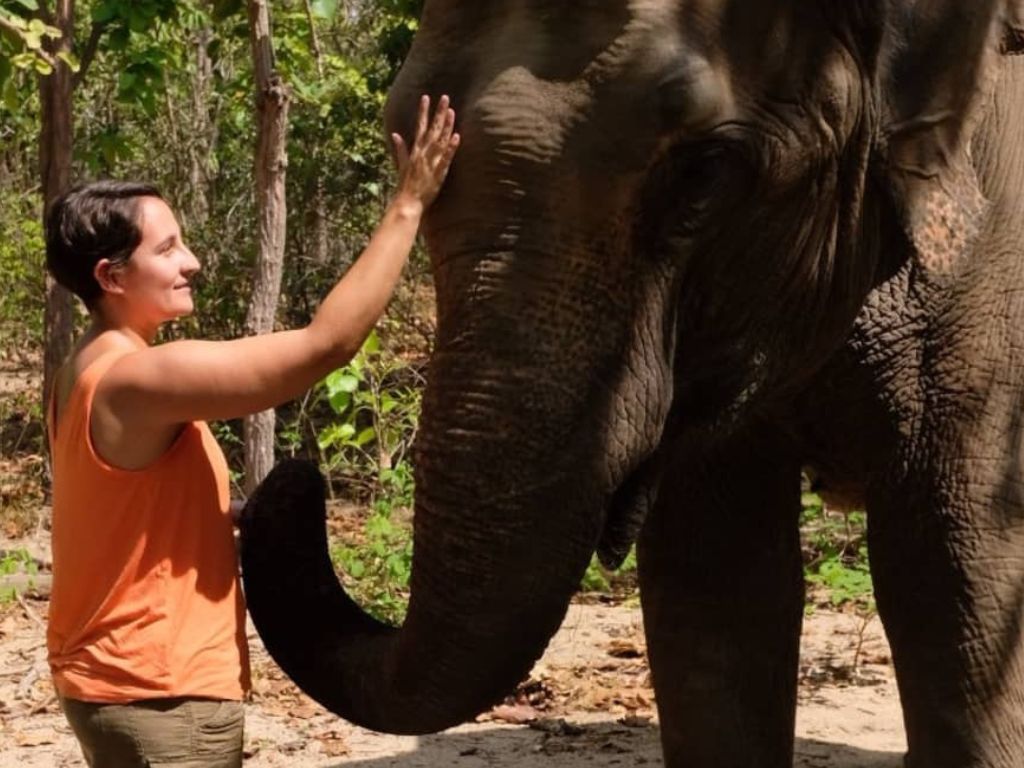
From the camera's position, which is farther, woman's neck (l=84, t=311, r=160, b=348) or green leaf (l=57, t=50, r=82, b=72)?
green leaf (l=57, t=50, r=82, b=72)

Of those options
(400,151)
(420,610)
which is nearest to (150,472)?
(420,610)

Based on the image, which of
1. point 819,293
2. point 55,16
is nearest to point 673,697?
point 819,293

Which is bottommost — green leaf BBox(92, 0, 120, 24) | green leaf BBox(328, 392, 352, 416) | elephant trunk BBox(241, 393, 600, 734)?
elephant trunk BBox(241, 393, 600, 734)

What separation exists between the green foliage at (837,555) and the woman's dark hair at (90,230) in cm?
441

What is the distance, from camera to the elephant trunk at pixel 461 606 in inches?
114

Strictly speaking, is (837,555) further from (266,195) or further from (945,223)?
(945,223)

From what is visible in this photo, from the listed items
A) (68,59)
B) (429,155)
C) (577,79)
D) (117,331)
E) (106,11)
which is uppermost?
(106,11)

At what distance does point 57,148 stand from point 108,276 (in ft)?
20.8

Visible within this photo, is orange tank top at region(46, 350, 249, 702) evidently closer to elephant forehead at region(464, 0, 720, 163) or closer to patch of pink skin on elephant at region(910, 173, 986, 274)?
elephant forehead at region(464, 0, 720, 163)

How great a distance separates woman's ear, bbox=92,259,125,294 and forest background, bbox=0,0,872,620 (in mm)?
3082

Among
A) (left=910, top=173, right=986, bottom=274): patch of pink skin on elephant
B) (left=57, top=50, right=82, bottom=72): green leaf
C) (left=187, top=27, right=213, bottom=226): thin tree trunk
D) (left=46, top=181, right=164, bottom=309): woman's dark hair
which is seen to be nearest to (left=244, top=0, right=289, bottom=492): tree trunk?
(left=57, top=50, right=82, bottom=72): green leaf

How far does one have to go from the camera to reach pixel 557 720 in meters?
6.11

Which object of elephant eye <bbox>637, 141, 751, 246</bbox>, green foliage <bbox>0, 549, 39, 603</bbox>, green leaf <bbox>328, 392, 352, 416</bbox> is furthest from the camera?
green leaf <bbox>328, 392, 352, 416</bbox>

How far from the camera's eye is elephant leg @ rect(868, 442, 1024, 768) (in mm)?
3656
